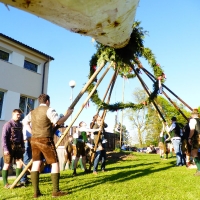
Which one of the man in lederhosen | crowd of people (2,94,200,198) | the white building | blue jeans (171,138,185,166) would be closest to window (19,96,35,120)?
the white building

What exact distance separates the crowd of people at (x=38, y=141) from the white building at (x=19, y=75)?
6484 millimetres

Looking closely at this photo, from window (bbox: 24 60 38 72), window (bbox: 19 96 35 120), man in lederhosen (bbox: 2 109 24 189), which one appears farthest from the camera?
window (bbox: 24 60 38 72)

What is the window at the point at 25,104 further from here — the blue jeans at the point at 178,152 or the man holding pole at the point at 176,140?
the blue jeans at the point at 178,152

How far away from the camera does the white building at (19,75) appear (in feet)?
42.9

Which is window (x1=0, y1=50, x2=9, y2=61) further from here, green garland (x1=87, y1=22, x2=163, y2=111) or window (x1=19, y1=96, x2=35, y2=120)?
green garland (x1=87, y1=22, x2=163, y2=111)

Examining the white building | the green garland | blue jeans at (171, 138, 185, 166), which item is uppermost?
the white building

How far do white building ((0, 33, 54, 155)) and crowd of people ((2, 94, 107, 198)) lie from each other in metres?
6.48

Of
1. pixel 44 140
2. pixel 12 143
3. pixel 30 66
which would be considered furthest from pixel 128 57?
pixel 30 66

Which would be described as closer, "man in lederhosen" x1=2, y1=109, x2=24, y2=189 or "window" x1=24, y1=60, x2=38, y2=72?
"man in lederhosen" x1=2, y1=109, x2=24, y2=189

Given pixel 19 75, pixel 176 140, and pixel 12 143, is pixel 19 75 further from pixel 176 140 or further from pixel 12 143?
pixel 176 140

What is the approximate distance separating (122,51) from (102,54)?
0.70m

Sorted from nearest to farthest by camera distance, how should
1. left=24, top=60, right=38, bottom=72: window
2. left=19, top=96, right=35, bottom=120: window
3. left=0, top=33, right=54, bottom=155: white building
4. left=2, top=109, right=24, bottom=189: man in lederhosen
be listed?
1. left=2, top=109, right=24, bottom=189: man in lederhosen
2. left=0, top=33, right=54, bottom=155: white building
3. left=19, top=96, right=35, bottom=120: window
4. left=24, top=60, right=38, bottom=72: window

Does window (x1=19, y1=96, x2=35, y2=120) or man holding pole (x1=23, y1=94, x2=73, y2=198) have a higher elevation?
window (x1=19, y1=96, x2=35, y2=120)

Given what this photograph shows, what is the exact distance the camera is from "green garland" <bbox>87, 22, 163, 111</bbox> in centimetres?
587
